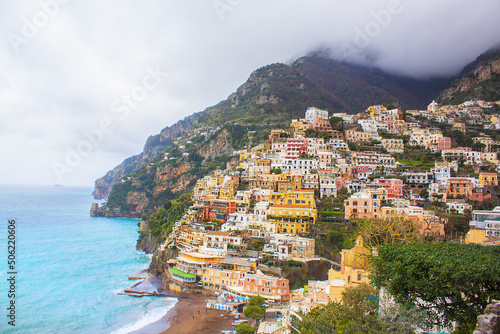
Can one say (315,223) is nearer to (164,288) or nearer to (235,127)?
(164,288)

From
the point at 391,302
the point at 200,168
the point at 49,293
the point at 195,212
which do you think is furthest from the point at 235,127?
the point at 391,302

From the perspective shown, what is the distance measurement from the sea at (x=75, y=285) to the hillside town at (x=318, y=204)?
611 centimetres

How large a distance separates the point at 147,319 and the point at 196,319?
4.75 m

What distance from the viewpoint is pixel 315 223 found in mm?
43906

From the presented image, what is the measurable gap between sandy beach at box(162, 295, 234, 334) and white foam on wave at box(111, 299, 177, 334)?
2.32ft

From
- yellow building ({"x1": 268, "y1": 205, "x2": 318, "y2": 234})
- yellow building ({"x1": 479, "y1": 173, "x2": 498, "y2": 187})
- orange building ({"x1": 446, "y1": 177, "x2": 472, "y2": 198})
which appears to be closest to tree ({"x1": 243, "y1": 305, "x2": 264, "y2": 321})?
yellow building ({"x1": 268, "y1": 205, "x2": 318, "y2": 234})

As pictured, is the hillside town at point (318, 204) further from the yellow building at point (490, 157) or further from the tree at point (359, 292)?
the tree at point (359, 292)

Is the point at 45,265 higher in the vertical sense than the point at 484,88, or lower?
lower

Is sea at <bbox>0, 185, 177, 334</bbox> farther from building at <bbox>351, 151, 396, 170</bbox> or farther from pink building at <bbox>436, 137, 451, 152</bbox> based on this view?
pink building at <bbox>436, 137, 451, 152</bbox>

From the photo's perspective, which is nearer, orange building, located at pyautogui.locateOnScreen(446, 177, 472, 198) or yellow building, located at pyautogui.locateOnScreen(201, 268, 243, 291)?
yellow building, located at pyautogui.locateOnScreen(201, 268, 243, 291)

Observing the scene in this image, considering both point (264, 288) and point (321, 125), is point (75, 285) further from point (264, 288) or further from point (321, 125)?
point (321, 125)

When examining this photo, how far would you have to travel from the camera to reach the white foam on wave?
104 feet

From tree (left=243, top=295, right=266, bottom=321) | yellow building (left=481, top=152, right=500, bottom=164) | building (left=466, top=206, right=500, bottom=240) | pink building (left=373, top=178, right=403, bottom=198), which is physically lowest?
tree (left=243, top=295, right=266, bottom=321)

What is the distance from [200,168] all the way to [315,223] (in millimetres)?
60311
